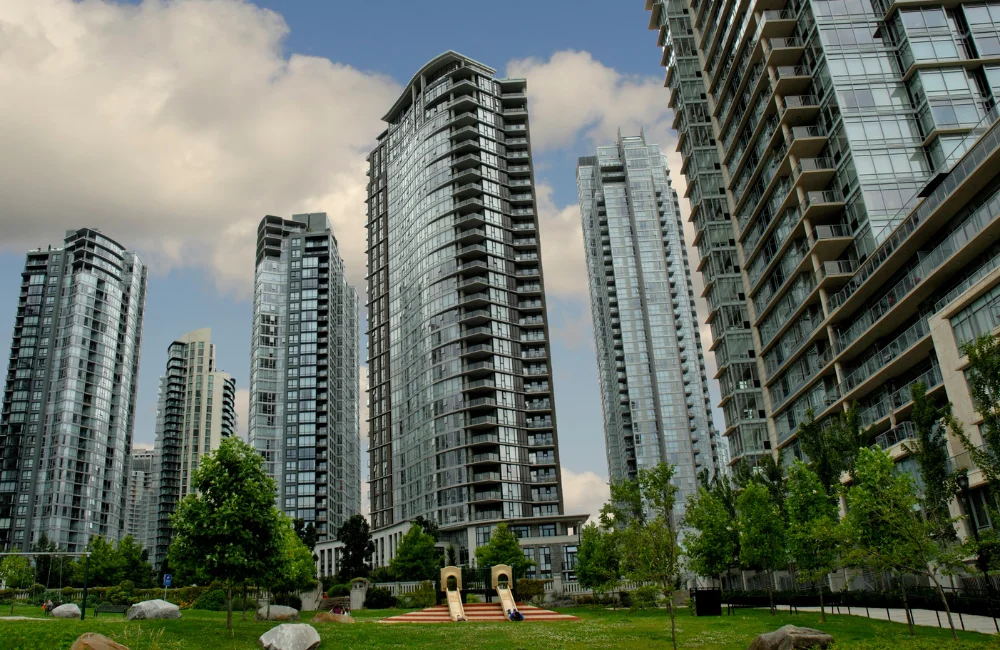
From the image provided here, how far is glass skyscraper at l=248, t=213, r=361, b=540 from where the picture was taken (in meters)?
167

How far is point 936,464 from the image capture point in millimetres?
37656

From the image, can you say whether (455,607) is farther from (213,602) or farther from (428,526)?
(428,526)

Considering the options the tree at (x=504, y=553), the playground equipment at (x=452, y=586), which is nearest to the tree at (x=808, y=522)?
the playground equipment at (x=452, y=586)

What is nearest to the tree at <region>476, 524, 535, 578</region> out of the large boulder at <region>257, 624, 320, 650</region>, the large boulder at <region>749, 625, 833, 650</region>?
the large boulder at <region>257, 624, 320, 650</region>

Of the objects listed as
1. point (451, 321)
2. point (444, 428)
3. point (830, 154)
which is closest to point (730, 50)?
point (830, 154)

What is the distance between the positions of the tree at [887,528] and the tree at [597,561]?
25.6 meters

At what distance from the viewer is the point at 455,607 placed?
51469 millimetres

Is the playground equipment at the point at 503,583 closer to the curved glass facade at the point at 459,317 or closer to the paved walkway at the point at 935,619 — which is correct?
the paved walkway at the point at 935,619

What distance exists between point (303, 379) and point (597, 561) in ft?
413

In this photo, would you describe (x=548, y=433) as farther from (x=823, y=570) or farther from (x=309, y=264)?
(x=309, y=264)

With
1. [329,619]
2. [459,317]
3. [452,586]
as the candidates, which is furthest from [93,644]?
[459,317]

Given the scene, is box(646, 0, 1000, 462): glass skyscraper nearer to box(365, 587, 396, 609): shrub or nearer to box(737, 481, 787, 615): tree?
box(737, 481, 787, 615): tree

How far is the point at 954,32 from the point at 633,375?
13087cm

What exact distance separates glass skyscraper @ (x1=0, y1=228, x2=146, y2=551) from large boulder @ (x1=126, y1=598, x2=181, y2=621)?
131937mm
